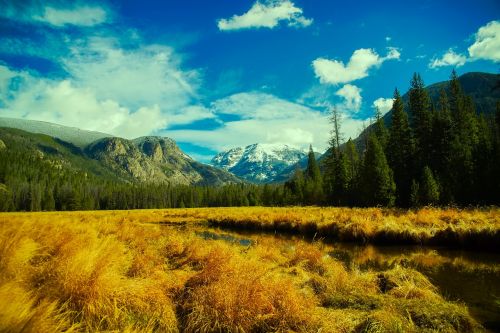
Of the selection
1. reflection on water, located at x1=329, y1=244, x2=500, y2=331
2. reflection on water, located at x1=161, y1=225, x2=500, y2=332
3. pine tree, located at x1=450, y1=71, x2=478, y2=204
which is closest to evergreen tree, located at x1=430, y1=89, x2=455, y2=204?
pine tree, located at x1=450, y1=71, x2=478, y2=204

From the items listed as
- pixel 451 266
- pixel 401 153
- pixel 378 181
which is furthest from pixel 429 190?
pixel 451 266

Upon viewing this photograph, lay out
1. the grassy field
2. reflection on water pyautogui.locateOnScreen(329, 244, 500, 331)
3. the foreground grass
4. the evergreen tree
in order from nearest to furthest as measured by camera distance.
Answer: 1. the grassy field
2. reflection on water pyautogui.locateOnScreen(329, 244, 500, 331)
3. the foreground grass
4. the evergreen tree

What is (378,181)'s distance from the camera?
40500 millimetres

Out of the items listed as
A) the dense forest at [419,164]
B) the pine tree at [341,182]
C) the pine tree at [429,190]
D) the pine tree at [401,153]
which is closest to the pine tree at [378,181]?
Result: the dense forest at [419,164]

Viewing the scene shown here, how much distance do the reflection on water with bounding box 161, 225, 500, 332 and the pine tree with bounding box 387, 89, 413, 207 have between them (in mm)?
30872

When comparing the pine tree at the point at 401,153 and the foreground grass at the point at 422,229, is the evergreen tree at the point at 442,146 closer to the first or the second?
the pine tree at the point at 401,153

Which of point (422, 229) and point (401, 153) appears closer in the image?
point (422, 229)

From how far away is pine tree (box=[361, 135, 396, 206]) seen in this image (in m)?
39.9

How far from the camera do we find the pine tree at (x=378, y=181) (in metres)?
39.9

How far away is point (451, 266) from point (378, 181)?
104 feet

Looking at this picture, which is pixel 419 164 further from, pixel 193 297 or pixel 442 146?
pixel 193 297

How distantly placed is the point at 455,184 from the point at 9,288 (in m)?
41.5

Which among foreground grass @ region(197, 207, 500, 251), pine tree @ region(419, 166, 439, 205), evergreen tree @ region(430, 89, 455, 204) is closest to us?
foreground grass @ region(197, 207, 500, 251)

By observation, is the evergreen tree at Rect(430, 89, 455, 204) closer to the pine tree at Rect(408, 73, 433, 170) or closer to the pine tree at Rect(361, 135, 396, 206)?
the pine tree at Rect(408, 73, 433, 170)
